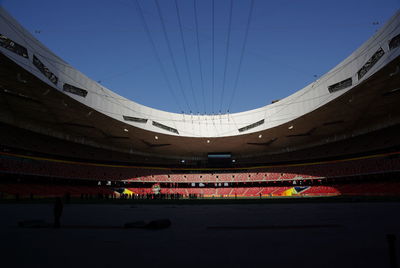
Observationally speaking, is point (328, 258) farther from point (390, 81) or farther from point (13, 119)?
point (13, 119)

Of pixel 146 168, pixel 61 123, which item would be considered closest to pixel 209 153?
pixel 146 168

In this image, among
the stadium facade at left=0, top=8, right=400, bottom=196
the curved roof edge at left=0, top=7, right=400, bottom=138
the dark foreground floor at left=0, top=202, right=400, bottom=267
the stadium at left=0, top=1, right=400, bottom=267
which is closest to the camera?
the dark foreground floor at left=0, top=202, right=400, bottom=267

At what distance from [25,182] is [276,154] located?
1988 inches

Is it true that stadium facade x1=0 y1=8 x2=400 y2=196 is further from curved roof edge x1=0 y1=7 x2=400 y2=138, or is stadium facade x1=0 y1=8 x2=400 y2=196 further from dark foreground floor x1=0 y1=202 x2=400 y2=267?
dark foreground floor x1=0 y1=202 x2=400 y2=267

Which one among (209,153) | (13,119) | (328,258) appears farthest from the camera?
(209,153)

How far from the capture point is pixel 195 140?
171 ft

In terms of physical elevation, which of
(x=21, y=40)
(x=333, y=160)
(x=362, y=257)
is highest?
(x=21, y=40)

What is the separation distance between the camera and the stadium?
26.2m

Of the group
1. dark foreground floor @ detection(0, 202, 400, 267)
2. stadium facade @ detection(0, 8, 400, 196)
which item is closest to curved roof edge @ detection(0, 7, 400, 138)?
stadium facade @ detection(0, 8, 400, 196)

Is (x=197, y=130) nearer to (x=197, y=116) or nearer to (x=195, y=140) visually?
(x=197, y=116)

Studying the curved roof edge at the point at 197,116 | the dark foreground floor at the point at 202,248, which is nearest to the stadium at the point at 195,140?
the curved roof edge at the point at 197,116

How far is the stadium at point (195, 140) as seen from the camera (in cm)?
2620

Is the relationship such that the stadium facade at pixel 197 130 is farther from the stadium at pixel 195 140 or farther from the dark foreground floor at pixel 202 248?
the dark foreground floor at pixel 202 248

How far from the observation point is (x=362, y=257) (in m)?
4.73
